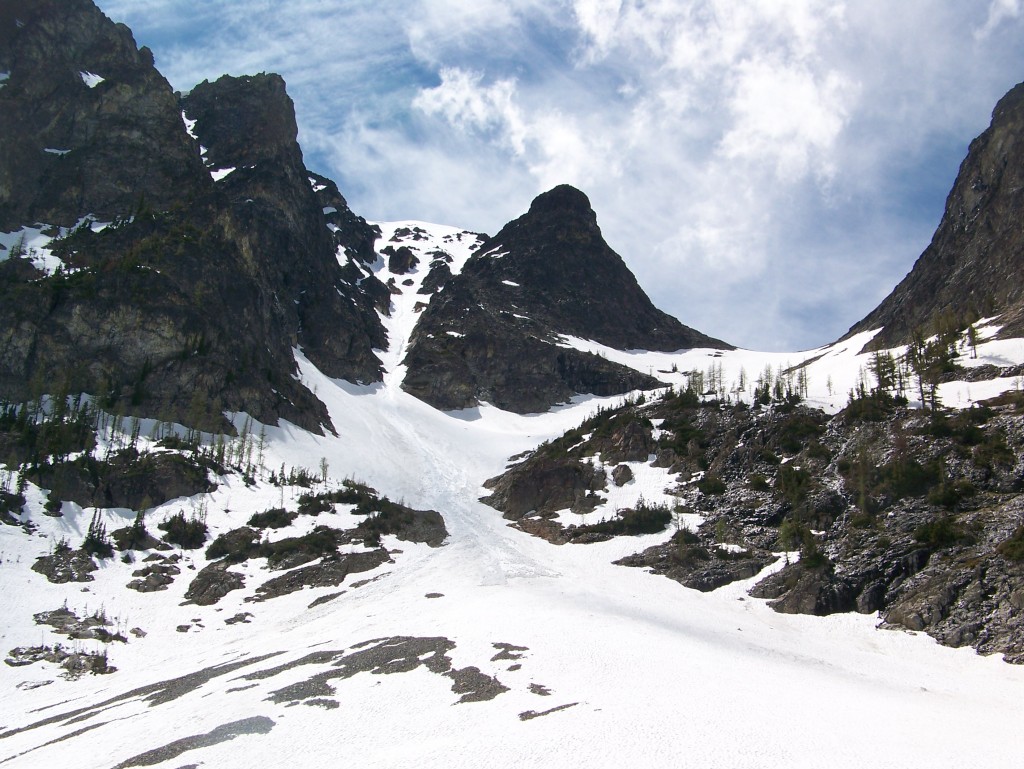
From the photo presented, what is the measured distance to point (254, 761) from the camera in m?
18.3

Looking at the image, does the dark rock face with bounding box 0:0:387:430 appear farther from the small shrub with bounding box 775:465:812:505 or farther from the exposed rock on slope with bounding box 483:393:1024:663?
the small shrub with bounding box 775:465:812:505

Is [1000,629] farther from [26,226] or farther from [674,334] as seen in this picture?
[674,334]

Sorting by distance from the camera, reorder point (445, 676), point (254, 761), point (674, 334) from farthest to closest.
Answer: point (674, 334), point (445, 676), point (254, 761)

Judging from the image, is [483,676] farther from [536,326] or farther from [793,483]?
[536,326]

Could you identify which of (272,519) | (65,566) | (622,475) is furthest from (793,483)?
(65,566)

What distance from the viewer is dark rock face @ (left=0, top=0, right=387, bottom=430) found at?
254 ft

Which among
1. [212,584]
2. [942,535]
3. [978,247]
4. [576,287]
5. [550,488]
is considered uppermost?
[576,287]

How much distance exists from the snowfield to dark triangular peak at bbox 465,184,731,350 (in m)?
124

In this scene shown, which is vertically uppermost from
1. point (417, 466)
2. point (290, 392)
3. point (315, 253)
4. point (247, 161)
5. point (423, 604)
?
point (247, 161)

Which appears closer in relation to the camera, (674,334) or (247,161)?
(247,161)

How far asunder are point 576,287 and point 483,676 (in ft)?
546

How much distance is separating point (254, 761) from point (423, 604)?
20.9m

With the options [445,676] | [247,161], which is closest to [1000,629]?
[445,676]

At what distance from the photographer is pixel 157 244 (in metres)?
91.4
